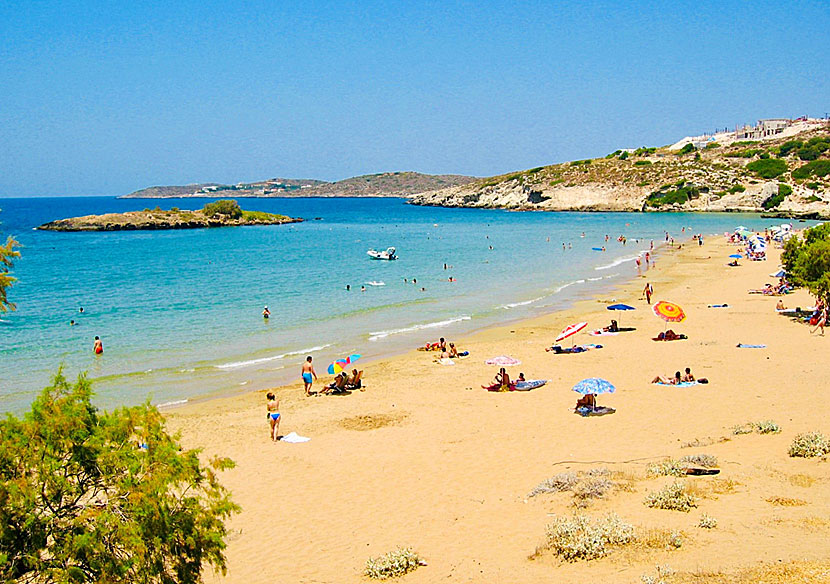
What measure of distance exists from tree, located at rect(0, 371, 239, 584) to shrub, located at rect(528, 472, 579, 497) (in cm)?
622

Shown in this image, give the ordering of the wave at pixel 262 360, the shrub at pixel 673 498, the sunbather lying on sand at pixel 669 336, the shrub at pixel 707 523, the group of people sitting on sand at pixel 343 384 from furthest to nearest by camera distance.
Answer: the sunbather lying on sand at pixel 669 336
the wave at pixel 262 360
the group of people sitting on sand at pixel 343 384
the shrub at pixel 673 498
the shrub at pixel 707 523

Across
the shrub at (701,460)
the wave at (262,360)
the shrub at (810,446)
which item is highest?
the shrub at (810,446)

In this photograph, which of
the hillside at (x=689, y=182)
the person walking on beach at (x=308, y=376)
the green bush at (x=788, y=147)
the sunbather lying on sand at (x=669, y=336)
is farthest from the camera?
the green bush at (x=788, y=147)

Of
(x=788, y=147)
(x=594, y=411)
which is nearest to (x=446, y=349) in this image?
(x=594, y=411)

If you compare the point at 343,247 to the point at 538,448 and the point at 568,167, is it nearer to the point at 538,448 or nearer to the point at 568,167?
the point at 538,448

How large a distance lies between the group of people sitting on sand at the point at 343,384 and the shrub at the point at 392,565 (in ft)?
36.2

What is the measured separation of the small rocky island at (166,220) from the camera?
109 meters

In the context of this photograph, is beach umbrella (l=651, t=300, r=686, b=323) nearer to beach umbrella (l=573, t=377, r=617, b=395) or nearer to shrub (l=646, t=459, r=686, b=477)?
beach umbrella (l=573, t=377, r=617, b=395)

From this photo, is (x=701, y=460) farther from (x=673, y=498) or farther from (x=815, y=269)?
(x=815, y=269)

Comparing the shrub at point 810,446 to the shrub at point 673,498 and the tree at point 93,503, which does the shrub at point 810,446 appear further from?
the tree at point 93,503

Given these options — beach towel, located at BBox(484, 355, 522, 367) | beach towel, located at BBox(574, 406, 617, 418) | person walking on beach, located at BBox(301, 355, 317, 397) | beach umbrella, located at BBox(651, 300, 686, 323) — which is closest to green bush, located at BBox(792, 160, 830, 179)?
beach umbrella, located at BBox(651, 300, 686, 323)

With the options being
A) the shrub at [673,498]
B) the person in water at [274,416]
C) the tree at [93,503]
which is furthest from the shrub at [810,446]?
the person in water at [274,416]

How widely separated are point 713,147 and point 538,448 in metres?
182

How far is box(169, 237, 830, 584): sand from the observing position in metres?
9.21
